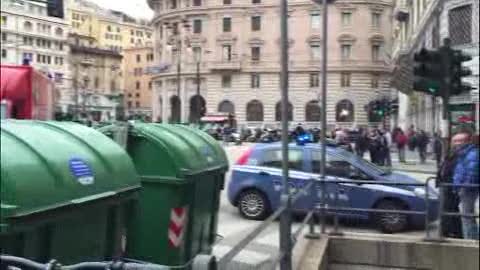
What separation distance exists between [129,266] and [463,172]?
690 cm

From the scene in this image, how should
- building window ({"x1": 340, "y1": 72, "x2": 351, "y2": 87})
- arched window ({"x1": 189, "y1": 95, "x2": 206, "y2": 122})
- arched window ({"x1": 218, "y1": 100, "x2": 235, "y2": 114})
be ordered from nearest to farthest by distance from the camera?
1. building window ({"x1": 340, "y1": 72, "x2": 351, "y2": 87})
2. arched window ({"x1": 189, "y1": 95, "x2": 206, "y2": 122})
3. arched window ({"x1": 218, "y1": 100, "x2": 235, "y2": 114})

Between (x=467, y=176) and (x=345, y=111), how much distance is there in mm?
73327

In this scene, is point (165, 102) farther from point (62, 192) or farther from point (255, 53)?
point (62, 192)

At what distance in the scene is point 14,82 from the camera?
14.7 m

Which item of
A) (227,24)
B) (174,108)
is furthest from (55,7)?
(174,108)

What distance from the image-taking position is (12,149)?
14.4 ft

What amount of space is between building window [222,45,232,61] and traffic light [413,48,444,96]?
73.5 meters

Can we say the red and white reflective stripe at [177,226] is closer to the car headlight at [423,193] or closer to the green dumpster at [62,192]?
the green dumpster at [62,192]

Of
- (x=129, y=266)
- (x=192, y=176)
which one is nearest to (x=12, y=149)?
(x=129, y=266)

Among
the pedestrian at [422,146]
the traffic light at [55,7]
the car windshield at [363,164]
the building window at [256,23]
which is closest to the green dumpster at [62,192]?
the car windshield at [363,164]

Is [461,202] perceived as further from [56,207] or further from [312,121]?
[312,121]

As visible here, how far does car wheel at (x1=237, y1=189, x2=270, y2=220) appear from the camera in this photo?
13.6 metres

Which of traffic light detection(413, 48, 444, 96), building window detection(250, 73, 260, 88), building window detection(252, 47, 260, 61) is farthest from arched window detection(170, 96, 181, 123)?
traffic light detection(413, 48, 444, 96)

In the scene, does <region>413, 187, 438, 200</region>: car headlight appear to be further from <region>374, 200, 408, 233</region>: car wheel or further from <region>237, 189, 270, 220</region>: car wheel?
<region>237, 189, 270, 220</region>: car wheel
